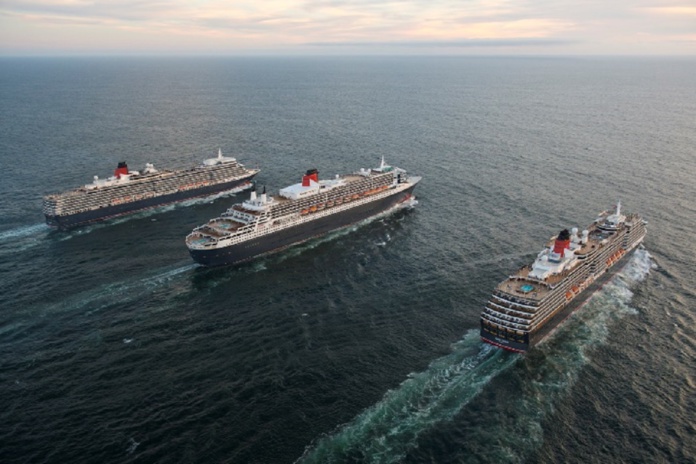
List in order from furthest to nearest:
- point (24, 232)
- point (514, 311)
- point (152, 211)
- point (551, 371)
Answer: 1. point (152, 211)
2. point (24, 232)
3. point (514, 311)
4. point (551, 371)

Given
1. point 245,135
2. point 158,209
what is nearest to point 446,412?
point 158,209

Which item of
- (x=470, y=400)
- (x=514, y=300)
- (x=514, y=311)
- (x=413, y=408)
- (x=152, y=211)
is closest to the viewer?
(x=413, y=408)

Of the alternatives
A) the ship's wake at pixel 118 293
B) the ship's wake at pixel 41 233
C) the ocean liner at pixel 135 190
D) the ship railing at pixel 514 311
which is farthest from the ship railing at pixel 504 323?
the ocean liner at pixel 135 190

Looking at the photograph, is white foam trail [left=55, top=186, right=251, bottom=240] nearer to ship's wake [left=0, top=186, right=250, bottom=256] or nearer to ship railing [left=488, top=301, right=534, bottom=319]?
ship's wake [left=0, top=186, right=250, bottom=256]

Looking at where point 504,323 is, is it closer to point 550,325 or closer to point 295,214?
point 550,325

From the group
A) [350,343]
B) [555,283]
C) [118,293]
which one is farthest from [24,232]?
[555,283]

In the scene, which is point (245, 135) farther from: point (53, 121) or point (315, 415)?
point (315, 415)
